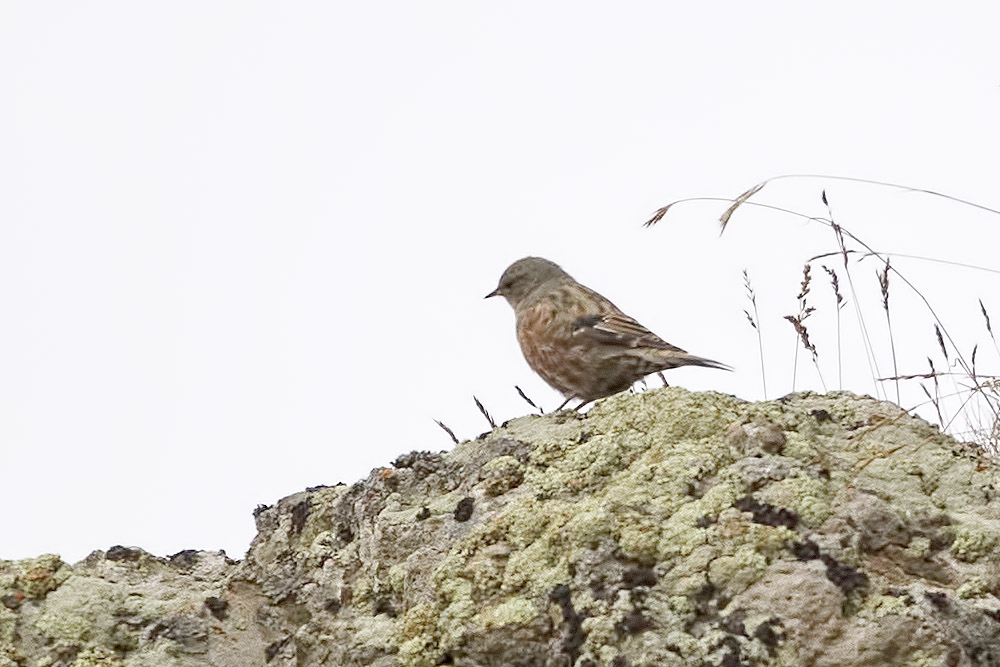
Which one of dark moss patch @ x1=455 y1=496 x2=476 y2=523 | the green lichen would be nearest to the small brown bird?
dark moss patch @ x1=455 y1=496 x2=476 y2=523

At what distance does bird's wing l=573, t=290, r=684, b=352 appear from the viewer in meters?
5.91

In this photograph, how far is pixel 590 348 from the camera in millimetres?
5934

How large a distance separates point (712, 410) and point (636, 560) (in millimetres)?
617

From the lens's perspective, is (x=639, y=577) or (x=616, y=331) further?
(x=616, y=331)

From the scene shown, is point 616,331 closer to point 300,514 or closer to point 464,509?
point 300,514

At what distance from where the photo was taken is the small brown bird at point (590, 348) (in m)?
5.89

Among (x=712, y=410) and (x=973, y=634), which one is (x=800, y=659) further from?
(x=712, y=410)

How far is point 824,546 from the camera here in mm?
3043

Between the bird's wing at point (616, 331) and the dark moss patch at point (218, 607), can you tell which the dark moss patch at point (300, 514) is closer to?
the dark moss patch at point (218, 607)

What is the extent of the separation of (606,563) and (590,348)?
9.43 feet

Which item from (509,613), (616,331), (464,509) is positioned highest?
(616,331)

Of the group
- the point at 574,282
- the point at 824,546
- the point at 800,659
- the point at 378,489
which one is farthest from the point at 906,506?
the point at 574,282

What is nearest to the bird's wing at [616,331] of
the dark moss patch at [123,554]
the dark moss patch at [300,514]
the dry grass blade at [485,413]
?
the dry grass blade at [485,413]

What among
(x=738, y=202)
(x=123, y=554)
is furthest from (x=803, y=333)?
(x=123, y=554)
